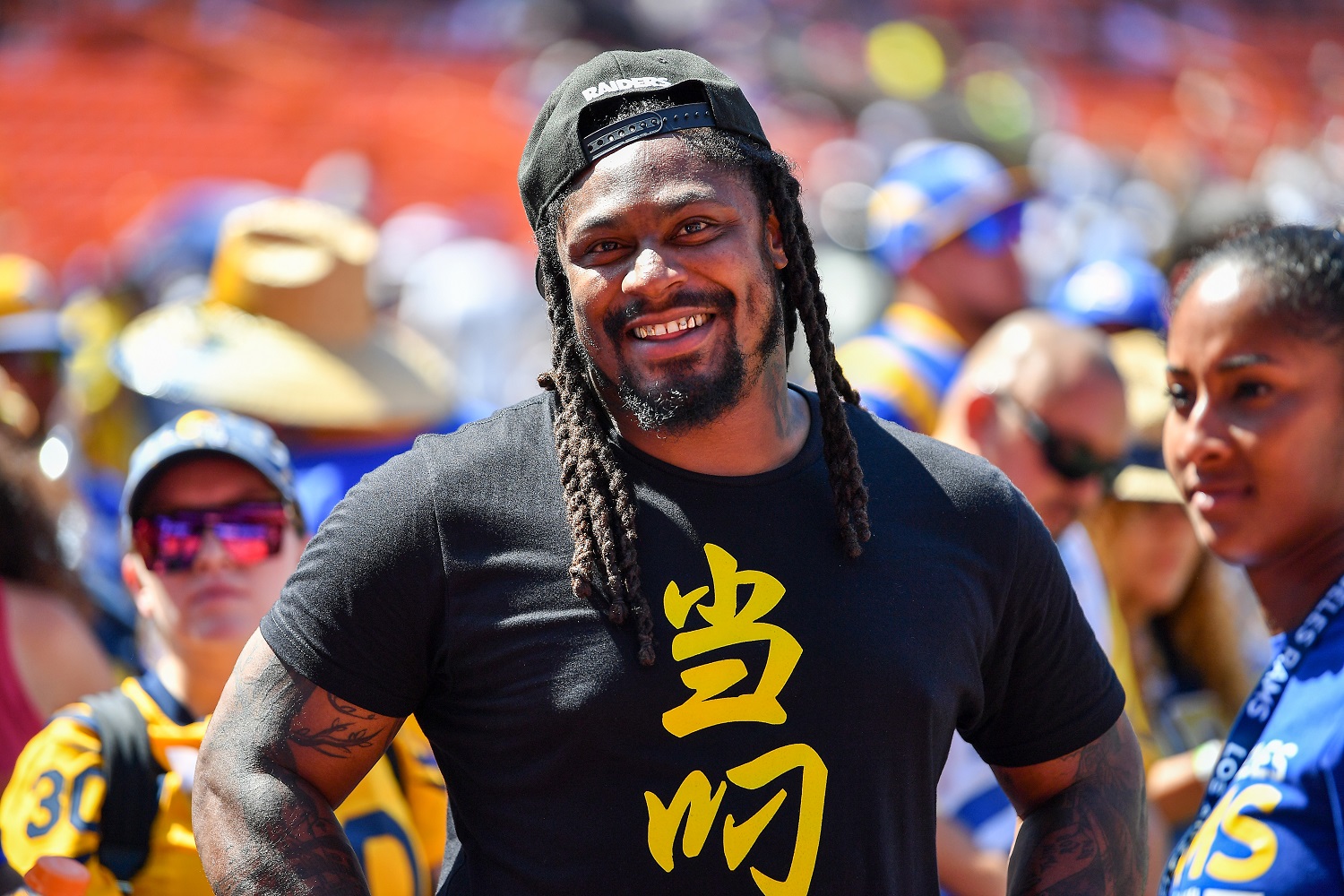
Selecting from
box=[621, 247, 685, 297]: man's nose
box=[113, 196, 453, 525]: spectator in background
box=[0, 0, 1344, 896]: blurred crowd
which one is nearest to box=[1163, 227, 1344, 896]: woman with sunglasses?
box=[0, 0, 1344, 896]: blurred crowd

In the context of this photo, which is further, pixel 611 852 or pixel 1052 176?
pixel 1052 176

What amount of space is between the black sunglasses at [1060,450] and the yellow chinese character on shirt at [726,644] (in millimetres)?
1664

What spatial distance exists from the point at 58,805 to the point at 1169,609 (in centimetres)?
330

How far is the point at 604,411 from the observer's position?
7.04 feet

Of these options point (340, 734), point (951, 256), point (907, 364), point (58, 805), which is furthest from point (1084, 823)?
point (951, 256)

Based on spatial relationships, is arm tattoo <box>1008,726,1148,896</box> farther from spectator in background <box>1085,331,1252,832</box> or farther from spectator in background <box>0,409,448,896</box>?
spectator in background <box>1085,331,1252,832</box>

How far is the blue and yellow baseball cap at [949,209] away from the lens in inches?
194

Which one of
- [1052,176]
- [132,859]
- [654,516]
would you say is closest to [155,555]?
[132,859]

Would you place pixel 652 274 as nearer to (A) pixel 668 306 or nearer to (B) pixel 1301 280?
(A) pixel 668 306

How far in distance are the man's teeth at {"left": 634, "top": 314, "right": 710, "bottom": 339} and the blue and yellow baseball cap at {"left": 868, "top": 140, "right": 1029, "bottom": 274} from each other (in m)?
2.99

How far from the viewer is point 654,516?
6.63 ft

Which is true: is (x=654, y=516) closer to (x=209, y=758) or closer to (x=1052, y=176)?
(x=209, y=758)

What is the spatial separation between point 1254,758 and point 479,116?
23129mm

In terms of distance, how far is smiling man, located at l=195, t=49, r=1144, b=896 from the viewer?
1901mm
